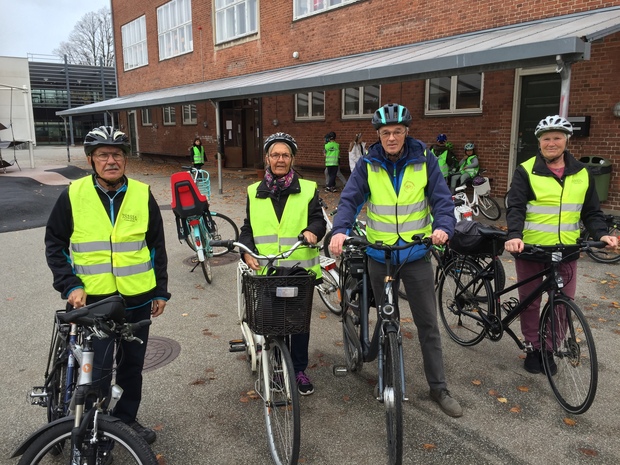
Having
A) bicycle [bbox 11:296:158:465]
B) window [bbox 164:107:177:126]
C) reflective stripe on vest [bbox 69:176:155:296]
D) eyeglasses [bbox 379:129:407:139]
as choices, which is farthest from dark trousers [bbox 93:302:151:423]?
window [bbox 164:107:177:126]

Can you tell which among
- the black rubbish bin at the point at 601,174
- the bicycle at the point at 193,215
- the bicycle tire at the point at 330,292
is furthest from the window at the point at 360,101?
the bicycle tire at the point at 330,292

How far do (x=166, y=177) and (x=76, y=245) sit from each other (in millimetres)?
18352

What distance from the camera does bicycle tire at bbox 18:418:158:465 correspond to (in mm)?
2232

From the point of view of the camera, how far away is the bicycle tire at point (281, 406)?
2.79 meters

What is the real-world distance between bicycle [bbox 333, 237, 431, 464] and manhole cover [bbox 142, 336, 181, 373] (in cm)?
164

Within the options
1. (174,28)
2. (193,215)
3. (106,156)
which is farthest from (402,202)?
(174,28)

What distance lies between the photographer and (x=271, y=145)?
345 centimetres

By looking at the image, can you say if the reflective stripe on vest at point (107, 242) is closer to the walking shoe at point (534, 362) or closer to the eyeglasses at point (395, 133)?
the eyeglasses at point (395, 133)

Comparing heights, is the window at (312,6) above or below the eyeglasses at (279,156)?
above

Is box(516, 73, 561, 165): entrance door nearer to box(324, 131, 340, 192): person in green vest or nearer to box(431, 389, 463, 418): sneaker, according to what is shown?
box(324, 131, 340, 192): person in green vest

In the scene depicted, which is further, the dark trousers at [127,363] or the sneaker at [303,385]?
the sneaker at [303,385]

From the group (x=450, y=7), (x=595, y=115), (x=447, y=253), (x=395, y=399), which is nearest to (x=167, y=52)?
(x=450, y=7)

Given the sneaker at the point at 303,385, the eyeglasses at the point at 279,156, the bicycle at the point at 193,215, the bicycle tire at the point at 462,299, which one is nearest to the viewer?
the eyeglasses at the point at 279,156

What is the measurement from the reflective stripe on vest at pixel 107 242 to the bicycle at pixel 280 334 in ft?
2.18
